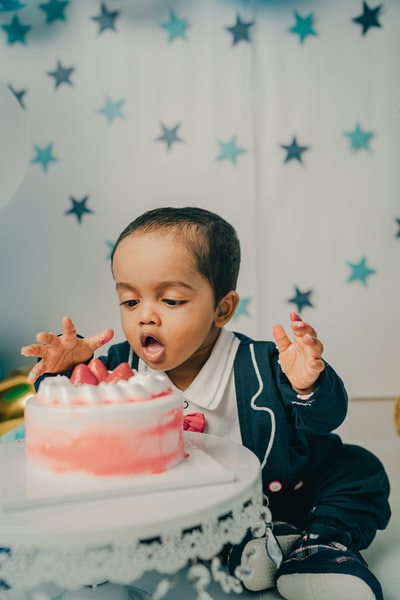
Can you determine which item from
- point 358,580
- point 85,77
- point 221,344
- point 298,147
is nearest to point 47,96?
point 85,77

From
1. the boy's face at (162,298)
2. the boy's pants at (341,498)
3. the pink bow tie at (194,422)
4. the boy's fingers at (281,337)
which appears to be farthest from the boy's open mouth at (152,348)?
the boy's pants at (341,498)

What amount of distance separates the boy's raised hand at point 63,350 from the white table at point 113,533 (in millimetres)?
384

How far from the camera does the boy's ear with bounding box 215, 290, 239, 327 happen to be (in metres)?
1.16

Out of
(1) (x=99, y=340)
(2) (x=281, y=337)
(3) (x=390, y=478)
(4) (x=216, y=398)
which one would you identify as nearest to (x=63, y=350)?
(1) (x=99, y=340)

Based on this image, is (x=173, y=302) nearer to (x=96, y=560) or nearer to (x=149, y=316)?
(x=149, y=316)

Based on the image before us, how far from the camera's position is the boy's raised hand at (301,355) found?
899mm

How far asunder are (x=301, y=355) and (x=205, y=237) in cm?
30

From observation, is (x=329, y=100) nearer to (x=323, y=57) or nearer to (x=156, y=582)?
(x=323, y=57)

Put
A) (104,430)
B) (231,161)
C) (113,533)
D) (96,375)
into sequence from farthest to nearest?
(231,161)
(96,375)
(104,430)
(113,533)

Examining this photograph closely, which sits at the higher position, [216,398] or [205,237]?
[205,237]

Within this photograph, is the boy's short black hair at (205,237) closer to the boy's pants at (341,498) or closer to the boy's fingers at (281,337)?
the boy's fingers at (281,337)

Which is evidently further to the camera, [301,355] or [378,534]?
[378,534]

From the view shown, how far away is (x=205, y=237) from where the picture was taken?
1.13m

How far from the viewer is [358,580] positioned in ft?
2.96
